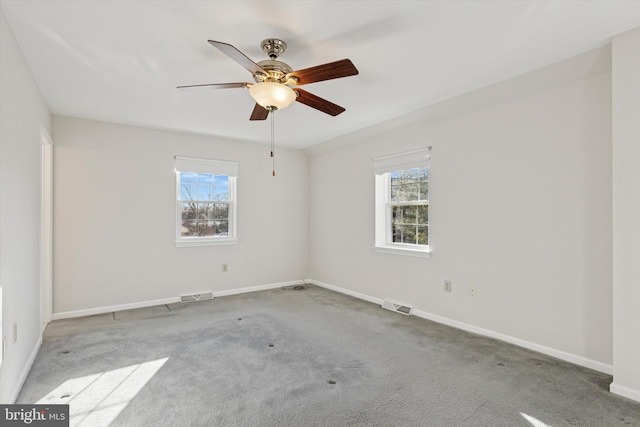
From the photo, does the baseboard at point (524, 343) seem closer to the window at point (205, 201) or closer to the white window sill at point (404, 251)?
the white window sill at point (404, 251)

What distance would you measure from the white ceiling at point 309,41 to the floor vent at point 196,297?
8.73ft

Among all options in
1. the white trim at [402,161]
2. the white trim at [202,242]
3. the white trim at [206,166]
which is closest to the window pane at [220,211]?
the white trim at [202,242]

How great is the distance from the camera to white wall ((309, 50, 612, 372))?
262 centimetres

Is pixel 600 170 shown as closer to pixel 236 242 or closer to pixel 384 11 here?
pixel 384 11

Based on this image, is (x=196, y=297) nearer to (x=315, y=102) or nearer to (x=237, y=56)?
(x=315, y=102)

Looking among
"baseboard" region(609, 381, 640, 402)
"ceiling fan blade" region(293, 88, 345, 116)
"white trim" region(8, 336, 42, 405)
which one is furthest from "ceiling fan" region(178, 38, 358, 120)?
"baseboard" region(609, 381, 640, 402)

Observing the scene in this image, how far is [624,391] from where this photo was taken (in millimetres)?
2193

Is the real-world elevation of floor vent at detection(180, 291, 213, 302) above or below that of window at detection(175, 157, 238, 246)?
below

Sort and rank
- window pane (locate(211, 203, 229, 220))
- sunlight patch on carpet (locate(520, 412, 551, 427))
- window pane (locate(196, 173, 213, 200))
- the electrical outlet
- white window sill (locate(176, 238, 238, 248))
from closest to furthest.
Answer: sunlight patch on carpet (locate(520, 412, 551, 427)), the electrical outlet, white window sill (locate(176, 238, 238, 248)), window pane (locate(196, 173, 213, 200)), window pane (locate(211, 203, 229, 220))

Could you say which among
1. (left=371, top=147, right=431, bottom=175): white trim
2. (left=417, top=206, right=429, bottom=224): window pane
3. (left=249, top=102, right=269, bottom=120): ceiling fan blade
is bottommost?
(left=417, top=206, right=429, bottom=224): window pane

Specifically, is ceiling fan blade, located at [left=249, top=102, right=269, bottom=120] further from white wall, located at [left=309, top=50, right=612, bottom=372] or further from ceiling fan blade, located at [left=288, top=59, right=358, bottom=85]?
white wall, located at [left=309, top=50, right=612, bottom=372]

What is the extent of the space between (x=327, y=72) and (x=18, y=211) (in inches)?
93.8

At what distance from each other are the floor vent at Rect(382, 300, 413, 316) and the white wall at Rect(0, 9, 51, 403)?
3.59m

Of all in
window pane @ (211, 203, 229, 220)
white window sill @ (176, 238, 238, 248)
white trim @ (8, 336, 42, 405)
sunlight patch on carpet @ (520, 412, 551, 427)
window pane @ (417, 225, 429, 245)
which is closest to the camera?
sunlight patch on carpet @ (520, 412, 551, 427)
